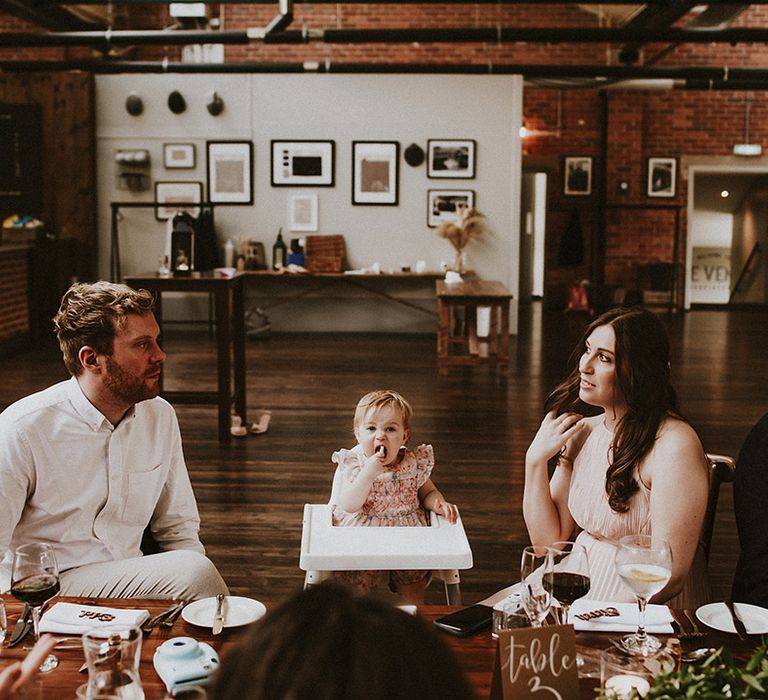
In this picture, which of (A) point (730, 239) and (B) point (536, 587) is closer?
(B) point (536, 587)

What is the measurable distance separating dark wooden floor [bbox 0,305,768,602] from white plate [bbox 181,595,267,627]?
1.81 metres

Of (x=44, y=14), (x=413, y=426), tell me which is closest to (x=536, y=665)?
(x=413, y=426)

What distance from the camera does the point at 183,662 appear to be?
60.7 inches

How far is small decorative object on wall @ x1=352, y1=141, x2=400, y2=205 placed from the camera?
10984 millimetres

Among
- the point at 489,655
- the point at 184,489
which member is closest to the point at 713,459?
the point at 489,655

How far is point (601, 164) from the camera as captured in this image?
1405cm

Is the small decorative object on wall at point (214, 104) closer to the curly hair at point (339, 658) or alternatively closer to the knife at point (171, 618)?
the knife at point (171, 618)

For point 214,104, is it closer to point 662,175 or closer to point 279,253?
point 279,253

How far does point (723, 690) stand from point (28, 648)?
45.7 inches

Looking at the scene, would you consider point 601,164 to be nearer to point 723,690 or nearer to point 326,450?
point 326,450

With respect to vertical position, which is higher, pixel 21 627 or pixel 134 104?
pixel 134 104

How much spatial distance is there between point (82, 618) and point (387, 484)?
119 cm

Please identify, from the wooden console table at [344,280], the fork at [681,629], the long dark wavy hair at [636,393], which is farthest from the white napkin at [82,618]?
the wooden console table at [344,280]

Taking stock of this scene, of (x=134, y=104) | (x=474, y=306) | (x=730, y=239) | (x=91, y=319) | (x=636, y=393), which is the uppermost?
(x=134, y=104)
